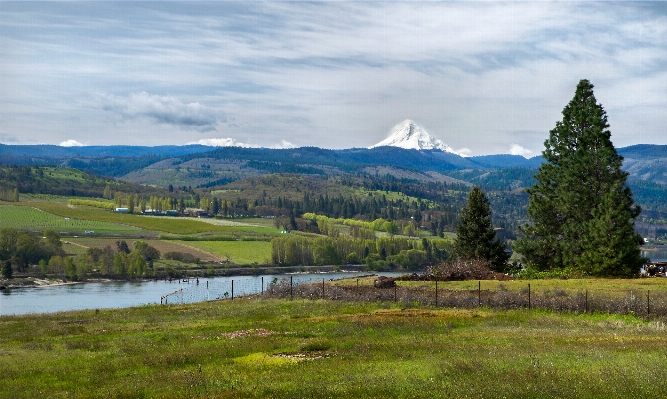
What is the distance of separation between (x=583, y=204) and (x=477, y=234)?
34.2 feet

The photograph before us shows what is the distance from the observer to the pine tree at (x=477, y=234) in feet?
227

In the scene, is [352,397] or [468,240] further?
[468,240]

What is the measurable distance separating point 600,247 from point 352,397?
156 ft

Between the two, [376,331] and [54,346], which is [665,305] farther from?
[54,346]

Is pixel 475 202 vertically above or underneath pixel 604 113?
underneath

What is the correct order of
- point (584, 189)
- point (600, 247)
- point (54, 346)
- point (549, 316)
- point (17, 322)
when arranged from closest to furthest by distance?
1. point (54, 346)
2. point (549, 316)
3. point (17, 322)
4. point (600, 247)
5. point (584, 189)

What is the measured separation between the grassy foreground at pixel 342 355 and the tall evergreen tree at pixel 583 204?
2392 cm

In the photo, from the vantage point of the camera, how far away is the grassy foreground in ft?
58.1

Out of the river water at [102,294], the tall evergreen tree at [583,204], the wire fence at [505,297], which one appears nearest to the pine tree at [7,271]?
the river water at [102,294]

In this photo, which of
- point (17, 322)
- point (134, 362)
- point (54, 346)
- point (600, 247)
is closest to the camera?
point (134, 362)

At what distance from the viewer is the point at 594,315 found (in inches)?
1487

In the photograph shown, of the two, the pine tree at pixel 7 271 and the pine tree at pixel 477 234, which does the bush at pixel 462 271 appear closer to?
the pine tree at pixel 477 234

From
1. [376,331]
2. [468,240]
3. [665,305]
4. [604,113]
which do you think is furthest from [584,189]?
[376,331]

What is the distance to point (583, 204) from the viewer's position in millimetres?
65062
